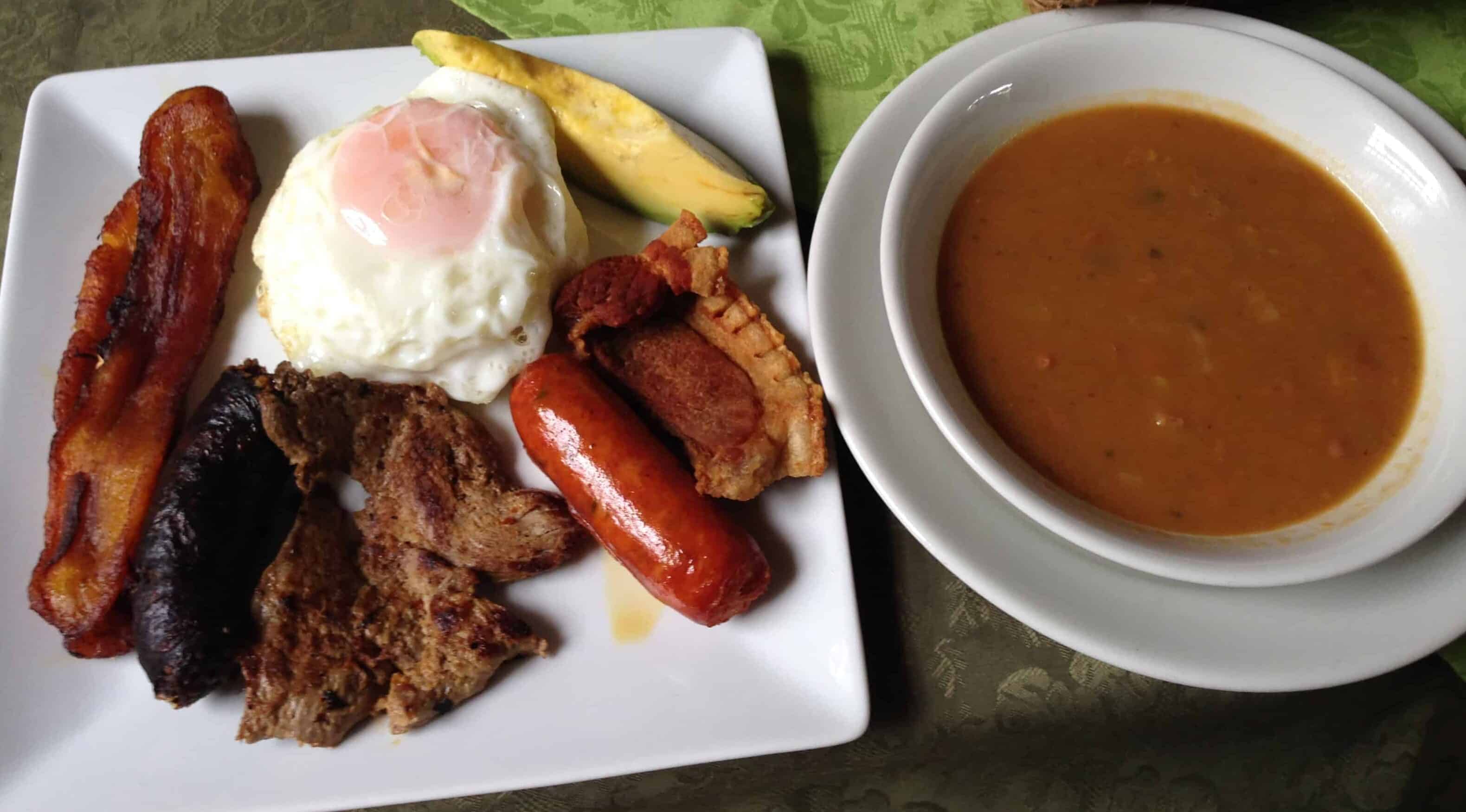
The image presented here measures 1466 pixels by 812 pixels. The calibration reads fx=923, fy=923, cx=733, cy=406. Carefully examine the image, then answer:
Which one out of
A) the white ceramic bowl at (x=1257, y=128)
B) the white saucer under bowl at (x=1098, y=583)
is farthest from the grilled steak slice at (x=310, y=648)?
the white ceramic bowl at (x=1257, y=128)

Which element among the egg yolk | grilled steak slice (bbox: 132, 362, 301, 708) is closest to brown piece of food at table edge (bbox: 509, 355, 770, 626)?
the egg yolk

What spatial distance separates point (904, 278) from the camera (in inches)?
77.9

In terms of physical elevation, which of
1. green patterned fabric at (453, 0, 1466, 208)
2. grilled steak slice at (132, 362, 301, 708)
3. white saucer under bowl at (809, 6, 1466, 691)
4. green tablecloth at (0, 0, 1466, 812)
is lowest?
green tablecloth at (0, 0, 1466, 812)

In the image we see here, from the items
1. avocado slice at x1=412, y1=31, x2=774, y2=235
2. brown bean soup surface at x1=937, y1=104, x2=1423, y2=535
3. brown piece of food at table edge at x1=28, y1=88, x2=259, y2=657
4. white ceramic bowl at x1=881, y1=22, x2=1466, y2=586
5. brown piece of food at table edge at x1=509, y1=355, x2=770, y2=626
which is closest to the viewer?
white ceramic bowl at x1=881, y1=22, x2=1466, y2=586

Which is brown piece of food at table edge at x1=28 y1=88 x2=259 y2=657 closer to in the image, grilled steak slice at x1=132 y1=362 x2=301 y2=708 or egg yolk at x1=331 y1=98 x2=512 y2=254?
grilled steak slice at x1=132 y1=362 x2=301 y2=708

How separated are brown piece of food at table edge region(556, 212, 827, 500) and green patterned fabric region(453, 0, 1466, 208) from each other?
0.55 meters

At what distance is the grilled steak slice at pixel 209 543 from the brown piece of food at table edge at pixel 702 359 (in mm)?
809

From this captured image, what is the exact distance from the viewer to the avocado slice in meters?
2.39

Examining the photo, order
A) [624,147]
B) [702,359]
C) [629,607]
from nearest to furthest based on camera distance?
[629,607], [702,359], [624,147]

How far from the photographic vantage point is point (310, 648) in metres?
2.12

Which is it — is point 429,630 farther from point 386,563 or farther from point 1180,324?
point 1180,324

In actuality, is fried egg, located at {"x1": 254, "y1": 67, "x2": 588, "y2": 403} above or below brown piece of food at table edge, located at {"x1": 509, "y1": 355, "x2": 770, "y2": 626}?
Result: above

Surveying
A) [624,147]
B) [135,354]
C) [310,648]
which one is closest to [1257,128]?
[624,147]

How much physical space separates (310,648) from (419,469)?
0.47 meters
